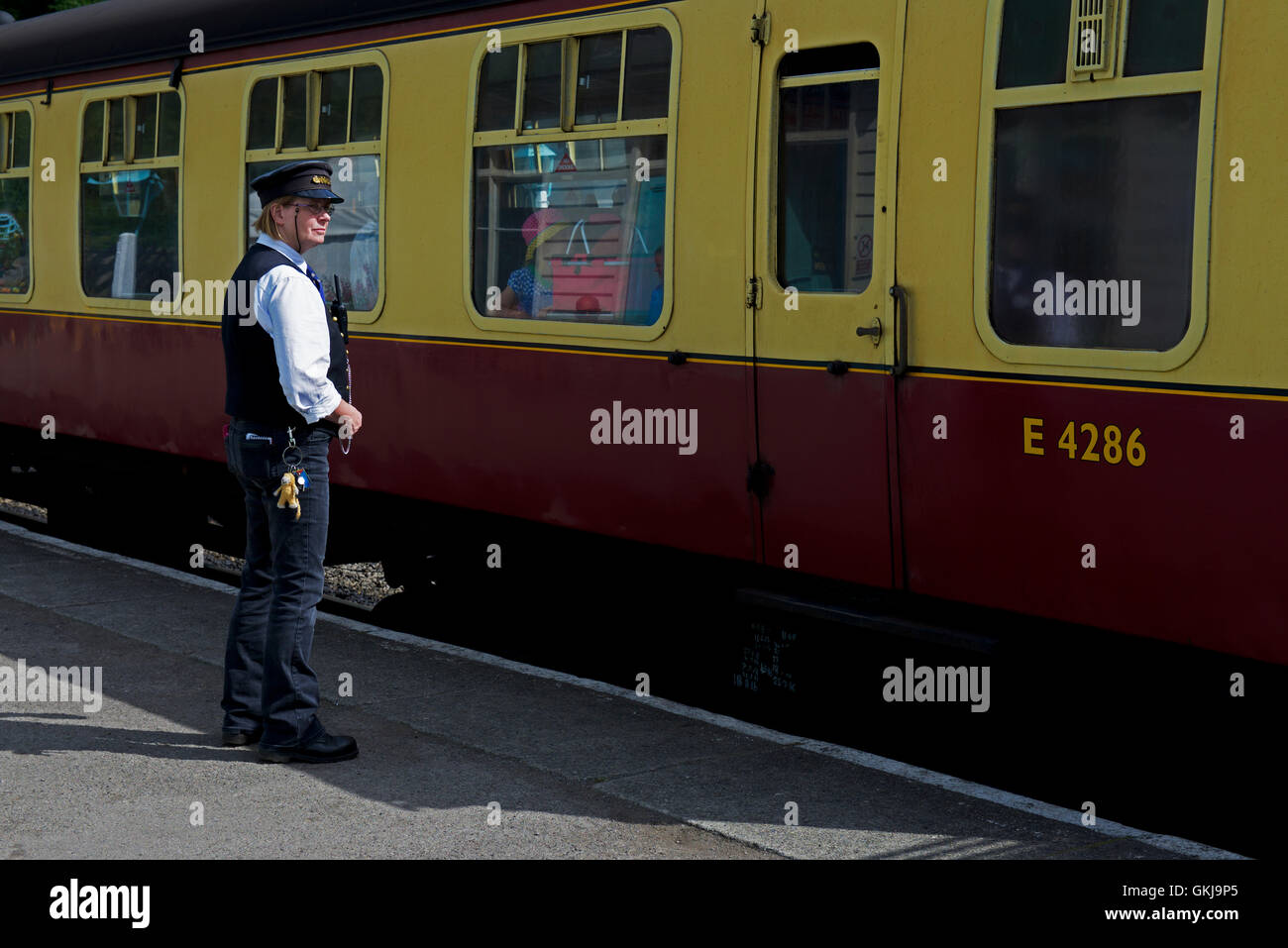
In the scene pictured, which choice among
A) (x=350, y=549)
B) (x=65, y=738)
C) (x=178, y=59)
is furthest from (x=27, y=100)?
(x=65, y=738)

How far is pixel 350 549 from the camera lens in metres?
8.84

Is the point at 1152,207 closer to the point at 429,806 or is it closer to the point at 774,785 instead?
the point at 774,785

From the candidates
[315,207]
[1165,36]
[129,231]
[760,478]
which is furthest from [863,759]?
[129,231]

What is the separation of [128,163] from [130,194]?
18cm

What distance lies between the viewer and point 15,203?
11.1 m

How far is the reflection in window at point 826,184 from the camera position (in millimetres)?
5840

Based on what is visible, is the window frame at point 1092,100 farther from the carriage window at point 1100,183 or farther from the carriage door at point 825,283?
the carriage door at point 825,283

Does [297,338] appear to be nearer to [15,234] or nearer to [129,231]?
[129,231]

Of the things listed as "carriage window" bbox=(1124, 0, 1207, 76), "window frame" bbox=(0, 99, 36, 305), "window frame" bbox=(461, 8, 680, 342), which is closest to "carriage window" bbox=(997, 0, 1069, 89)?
"carriage window" bbox=(1124, 0, 1207, 76)

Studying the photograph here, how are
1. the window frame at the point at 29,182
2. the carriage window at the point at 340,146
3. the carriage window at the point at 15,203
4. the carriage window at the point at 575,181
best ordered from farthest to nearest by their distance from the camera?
the carriage window at the point at 15,203 < the window frame at the point at 29,182 < the carriage window at the point at 340,146 < the carriage window at the point at 575,181

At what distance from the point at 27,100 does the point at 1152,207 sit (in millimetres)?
8184

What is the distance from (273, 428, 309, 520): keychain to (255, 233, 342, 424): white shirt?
15cm

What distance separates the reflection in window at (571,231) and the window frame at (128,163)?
271 centimetres

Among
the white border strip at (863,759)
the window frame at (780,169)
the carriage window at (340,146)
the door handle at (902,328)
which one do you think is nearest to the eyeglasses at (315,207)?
the window frame at (780,169)
